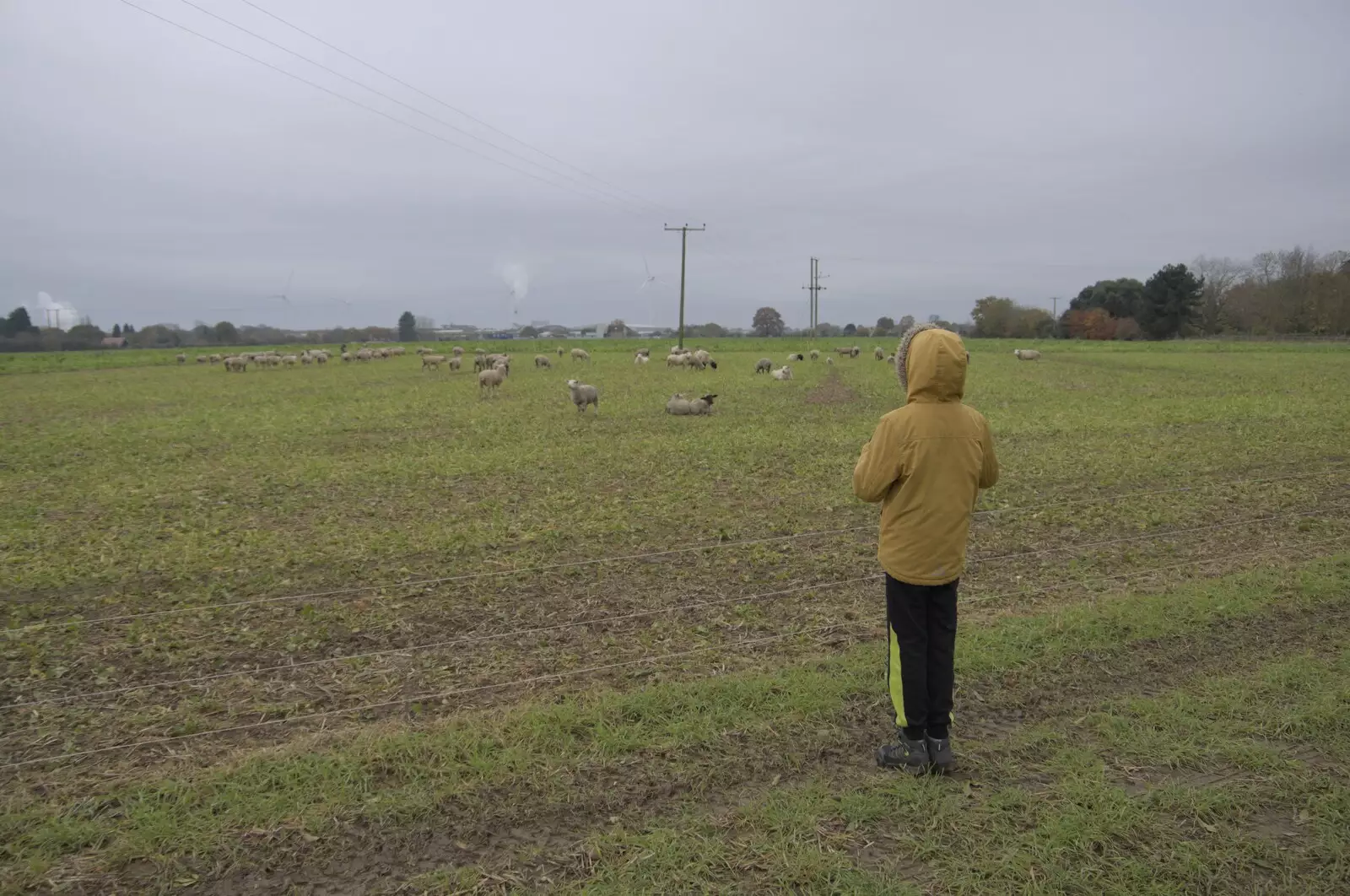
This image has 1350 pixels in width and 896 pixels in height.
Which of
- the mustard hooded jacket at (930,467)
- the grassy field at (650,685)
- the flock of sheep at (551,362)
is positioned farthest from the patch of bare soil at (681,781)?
the flock of sheep at (551,362)

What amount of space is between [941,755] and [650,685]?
1.94 meters

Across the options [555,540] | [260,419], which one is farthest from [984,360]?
[555,540]

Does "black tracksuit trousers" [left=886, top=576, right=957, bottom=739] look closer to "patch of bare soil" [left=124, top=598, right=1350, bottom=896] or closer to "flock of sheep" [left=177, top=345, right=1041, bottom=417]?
"patch of bare soil" [left=124, top=598, right=1350, bottom=896]

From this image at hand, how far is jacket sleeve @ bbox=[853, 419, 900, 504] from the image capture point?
398 centimetres

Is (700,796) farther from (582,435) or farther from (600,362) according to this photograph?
(600,362)

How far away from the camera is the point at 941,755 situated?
4109 millimetres

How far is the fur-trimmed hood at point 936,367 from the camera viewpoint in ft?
13.0

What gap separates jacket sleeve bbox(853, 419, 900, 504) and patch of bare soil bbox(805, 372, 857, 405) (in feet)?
66.0

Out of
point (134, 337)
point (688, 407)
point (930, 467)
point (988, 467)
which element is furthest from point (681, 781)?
point (134, 337)

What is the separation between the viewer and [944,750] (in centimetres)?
412

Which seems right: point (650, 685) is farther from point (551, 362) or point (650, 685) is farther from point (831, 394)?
point (551, 362)

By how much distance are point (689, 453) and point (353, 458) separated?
20.8 feet

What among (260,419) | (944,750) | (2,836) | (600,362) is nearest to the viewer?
(2,836)

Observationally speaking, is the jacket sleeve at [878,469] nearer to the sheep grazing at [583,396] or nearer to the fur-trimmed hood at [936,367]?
the fur-trimmed hood at [936,367]
